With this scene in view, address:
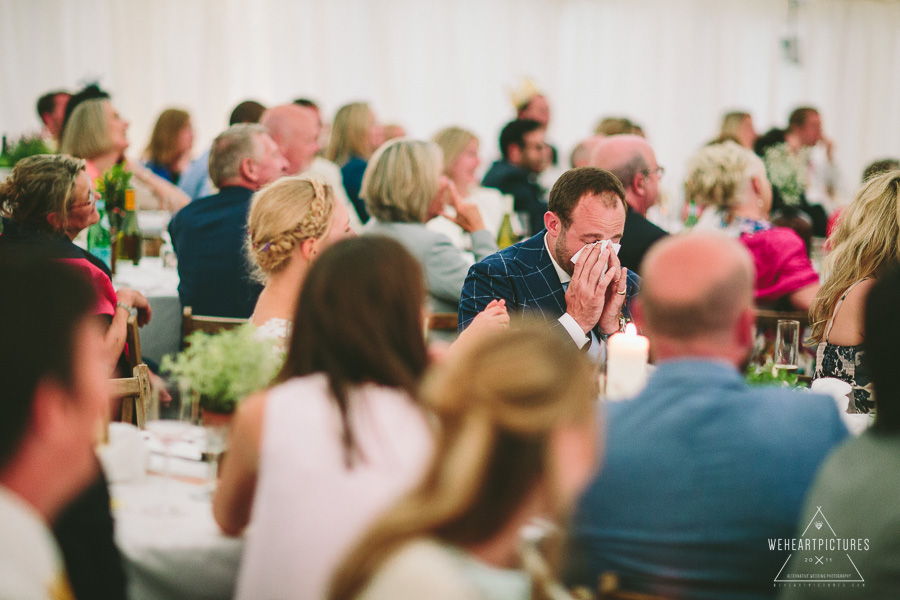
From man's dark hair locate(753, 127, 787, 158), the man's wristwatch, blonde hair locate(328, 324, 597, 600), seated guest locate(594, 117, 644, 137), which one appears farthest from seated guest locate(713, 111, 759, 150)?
blonde hair locate(328, 324, 597, 600)

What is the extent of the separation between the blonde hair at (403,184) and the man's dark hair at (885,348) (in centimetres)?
259

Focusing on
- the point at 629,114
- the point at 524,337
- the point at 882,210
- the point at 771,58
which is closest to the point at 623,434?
the point at 524,337

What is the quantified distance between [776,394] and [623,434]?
255 millimetres

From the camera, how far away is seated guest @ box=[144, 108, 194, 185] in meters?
6.24

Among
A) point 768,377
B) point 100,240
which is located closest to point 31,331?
point 768,377

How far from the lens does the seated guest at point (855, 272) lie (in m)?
2.60

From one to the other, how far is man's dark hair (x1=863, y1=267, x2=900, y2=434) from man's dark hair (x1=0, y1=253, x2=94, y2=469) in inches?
44.3

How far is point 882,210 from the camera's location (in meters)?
2.70

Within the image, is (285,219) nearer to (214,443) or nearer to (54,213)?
(54,213)

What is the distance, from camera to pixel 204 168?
226 inches

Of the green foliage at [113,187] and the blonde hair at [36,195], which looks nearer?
the blonde hair at [36,195]

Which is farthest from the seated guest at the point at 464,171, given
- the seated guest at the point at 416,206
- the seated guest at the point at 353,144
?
the seated guest at the point at 416,206

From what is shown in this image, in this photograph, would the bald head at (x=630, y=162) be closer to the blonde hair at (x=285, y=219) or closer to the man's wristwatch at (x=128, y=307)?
the blonde hair at (x=285, y=219)

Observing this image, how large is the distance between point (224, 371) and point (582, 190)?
130 centimetres
